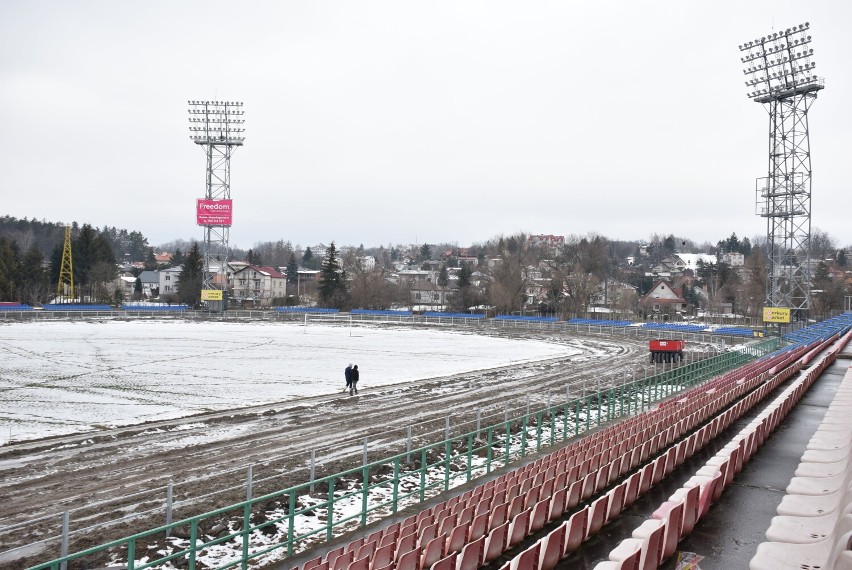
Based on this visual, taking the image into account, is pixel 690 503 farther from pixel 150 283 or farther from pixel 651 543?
pixel 150 283

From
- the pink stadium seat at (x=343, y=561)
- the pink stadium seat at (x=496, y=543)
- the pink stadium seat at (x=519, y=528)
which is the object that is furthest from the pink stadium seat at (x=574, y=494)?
the pink stadium seat at (x=343, y=561)

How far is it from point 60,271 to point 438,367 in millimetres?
90478

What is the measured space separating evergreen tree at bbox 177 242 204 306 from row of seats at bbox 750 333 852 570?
315 feet

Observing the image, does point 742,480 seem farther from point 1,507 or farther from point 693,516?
point 1,507

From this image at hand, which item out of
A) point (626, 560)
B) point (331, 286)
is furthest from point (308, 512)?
point (331, 286)

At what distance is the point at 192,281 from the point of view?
327 ft

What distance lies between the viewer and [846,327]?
59.7m

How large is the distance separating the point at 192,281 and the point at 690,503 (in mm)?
98938

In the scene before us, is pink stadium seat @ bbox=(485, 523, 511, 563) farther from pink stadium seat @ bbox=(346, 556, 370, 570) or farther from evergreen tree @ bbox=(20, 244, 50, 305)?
evergreen tree @ bbox=(20, 244, 50, 305)

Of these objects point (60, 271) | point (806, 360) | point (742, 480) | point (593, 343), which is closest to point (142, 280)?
point (60, 271)

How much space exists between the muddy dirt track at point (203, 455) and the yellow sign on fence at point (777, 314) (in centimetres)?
2840

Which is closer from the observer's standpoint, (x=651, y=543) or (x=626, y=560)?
(x=626, y=560)

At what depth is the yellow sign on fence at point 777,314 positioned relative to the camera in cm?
4947

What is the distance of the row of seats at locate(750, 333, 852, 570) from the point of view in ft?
19.1
